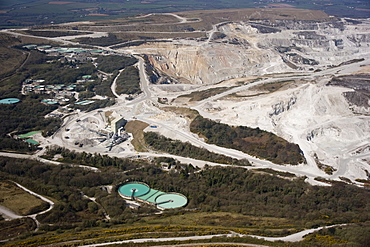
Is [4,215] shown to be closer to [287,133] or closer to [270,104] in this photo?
[287,133]

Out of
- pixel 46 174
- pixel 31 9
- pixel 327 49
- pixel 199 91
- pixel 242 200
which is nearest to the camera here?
pixel 242 200

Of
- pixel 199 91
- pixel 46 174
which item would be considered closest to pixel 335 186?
pixel 46 174

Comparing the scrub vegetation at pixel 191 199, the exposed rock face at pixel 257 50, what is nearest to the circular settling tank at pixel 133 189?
the scrub vegetation at pixel 191 199

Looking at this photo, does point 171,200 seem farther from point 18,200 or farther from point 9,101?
point 9,101

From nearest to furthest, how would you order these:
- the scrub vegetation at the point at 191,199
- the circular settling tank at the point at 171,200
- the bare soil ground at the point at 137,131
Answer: the scrub vegetation at the point at 191,199 < the circular settling tank at the point at 171,200 < the bare soil ground at the point at 137,131

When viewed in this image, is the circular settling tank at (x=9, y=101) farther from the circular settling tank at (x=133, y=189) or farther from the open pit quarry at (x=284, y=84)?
the circular settling tank at (x=133, y=189)
